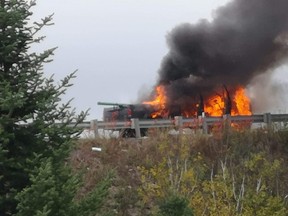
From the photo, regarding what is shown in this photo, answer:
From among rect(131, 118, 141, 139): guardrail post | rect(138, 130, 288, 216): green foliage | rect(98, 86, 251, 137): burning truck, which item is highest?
rect(98, 86, 251, 137): burning truck

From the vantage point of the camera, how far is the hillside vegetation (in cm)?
1218

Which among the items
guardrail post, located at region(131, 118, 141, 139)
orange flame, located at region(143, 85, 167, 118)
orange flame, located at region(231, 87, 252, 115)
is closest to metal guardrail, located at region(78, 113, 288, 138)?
guardrail post, located at region(131, 118, 141, 139)

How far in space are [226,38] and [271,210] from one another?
19.0m

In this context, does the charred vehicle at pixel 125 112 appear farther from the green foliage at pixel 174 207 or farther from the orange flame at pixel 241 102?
the green foliage at pixel 174 207

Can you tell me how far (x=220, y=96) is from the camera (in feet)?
91.8

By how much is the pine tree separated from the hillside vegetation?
4117 mm

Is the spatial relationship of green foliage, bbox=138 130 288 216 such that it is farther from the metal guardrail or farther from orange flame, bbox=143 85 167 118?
orange flame, bbox=143 85 167 118

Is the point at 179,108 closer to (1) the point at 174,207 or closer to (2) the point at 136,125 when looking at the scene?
(2) the point at 136,125

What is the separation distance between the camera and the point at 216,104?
1081 inches

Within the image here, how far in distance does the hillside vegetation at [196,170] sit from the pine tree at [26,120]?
13.5ft

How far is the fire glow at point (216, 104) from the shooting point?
26430 millimetres

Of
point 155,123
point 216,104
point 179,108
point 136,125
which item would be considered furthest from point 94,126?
point 216,104

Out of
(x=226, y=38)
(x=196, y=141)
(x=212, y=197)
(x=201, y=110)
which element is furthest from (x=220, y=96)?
(x=212, y=197)

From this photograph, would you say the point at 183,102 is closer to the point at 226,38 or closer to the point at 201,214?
the point at 226,38
